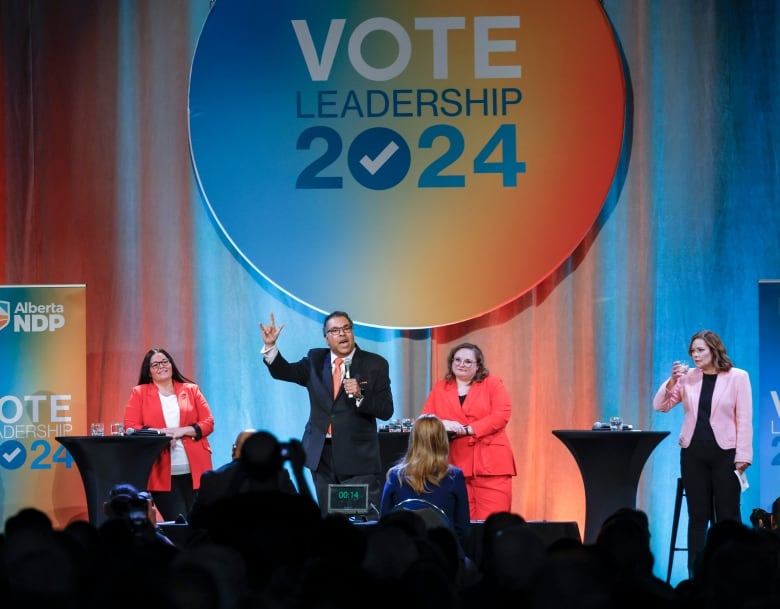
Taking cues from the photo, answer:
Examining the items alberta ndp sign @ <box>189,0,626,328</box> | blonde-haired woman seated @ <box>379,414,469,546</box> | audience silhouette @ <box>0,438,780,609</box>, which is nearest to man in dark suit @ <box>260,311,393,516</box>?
blonde-haired woman seated @ <box>379,414,469,546</box>

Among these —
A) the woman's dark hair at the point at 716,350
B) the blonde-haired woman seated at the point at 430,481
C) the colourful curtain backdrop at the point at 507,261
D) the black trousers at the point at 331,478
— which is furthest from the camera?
the colourful curtain backdrop at the point at 507,261

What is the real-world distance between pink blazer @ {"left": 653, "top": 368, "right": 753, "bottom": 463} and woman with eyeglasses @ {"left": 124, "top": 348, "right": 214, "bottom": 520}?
287 centimetres

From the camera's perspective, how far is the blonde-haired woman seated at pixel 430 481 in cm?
550

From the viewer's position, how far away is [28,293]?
24.9 ft

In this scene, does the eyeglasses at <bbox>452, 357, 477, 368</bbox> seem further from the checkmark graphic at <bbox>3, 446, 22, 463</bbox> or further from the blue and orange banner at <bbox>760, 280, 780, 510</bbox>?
the checkmark graphic at <bbox>3, 446, 22, 463</bbox>

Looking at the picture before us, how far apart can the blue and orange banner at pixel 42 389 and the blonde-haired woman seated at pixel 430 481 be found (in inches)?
111

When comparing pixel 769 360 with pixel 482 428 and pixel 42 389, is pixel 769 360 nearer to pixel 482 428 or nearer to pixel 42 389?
pixel 482 428

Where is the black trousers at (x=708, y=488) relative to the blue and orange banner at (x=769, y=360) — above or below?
below

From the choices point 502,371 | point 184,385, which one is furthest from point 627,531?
point 502,371

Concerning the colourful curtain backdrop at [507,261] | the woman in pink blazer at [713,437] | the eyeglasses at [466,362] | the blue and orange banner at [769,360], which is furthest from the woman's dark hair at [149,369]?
the blue and orange banner at [769,360]

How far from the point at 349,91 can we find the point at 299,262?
1.24 m

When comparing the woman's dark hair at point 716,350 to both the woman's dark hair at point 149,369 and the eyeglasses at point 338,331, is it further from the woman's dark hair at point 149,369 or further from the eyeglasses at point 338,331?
the woman's dark hair at point 149,369

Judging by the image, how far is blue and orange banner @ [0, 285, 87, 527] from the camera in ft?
24.6

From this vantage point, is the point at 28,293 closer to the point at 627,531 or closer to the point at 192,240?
the point at 192,240
